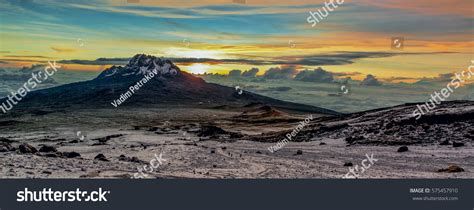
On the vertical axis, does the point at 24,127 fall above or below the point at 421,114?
below

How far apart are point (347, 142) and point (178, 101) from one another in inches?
6122

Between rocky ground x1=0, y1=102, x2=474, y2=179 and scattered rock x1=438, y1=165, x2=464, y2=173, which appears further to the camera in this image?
scattered rock x1=438, y1=165, x2=464, y2=173

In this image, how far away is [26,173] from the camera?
22.6 meters

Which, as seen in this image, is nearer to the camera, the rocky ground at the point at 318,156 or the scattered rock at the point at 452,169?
the rocky ground at the point at 318,156

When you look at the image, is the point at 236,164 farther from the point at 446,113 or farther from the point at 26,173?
the point at 446,113

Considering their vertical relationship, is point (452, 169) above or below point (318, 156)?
above

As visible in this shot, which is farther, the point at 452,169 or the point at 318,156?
the point at 318,156

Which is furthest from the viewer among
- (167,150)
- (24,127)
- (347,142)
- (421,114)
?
(24,127)

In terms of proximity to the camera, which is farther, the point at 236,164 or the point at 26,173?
the point at 236,164
